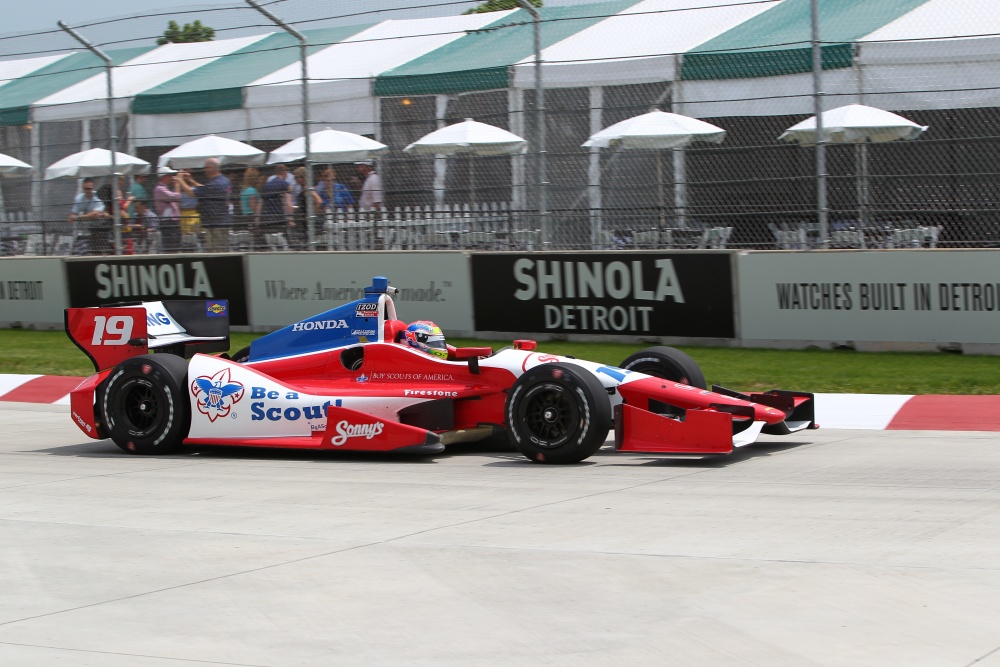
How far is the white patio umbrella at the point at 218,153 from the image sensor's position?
1883 cm

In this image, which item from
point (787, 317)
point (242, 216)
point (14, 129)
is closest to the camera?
point (787, 317)

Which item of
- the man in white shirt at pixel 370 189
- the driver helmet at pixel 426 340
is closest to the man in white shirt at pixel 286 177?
the man in white shirt at pixel 370 189

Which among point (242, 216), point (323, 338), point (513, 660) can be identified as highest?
point (242, 216)

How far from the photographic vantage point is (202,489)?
7.87 m

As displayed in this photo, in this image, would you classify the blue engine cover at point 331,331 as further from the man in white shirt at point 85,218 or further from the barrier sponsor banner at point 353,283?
the man in white shirt at point 85,218

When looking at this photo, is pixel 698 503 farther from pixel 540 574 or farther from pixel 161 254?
pixel 161 254

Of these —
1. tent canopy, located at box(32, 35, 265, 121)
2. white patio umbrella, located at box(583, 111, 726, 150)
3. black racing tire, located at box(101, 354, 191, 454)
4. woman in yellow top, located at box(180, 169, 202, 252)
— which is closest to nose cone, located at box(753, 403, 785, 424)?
black racing tire, located at box(101, 354, 191, 454)

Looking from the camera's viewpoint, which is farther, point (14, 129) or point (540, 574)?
point (14, 129)

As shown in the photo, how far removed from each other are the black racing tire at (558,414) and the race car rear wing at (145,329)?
3088mm

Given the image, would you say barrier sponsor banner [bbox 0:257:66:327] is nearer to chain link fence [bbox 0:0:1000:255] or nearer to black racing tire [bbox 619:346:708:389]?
chain link fence [bbox 0:0:1000:255]

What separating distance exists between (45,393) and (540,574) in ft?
30.3

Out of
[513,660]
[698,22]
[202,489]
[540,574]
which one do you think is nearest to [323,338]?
[202,489]

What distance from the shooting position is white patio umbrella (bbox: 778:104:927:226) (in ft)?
45.5

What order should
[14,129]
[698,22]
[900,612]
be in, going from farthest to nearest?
[14,129]
[698,22]
[900,612]
